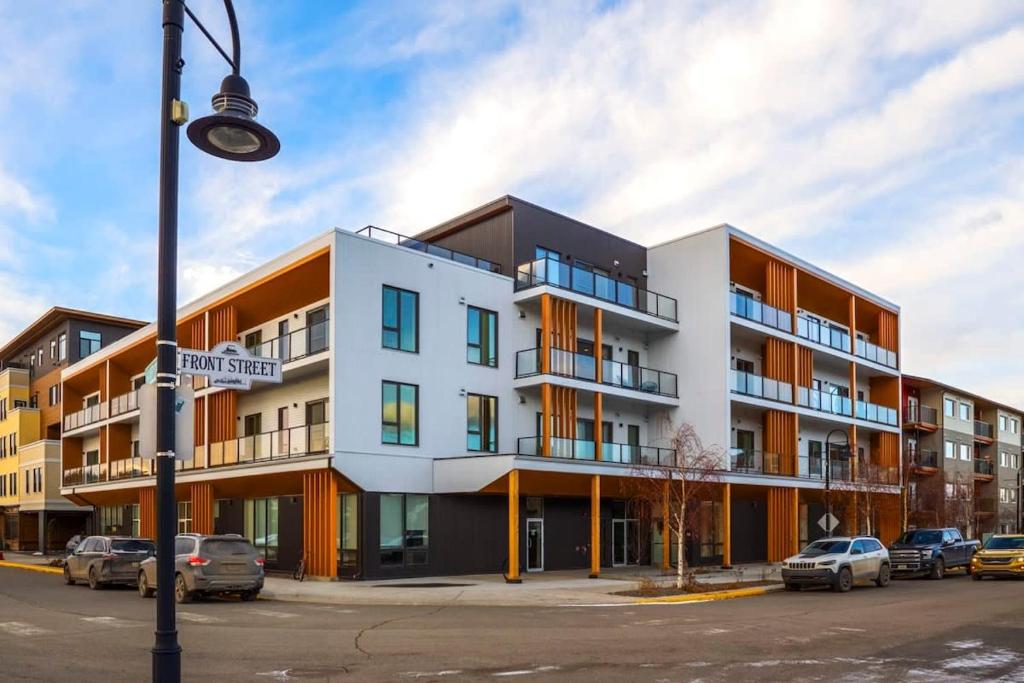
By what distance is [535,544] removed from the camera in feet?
111

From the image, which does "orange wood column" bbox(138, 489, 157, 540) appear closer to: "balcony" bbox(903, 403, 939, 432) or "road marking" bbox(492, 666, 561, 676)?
"road marking" bbox(492, 666, 561, 676)

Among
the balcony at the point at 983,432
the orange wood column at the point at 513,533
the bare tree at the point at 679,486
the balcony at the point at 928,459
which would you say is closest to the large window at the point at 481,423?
the orange wood column at the point at 513,533

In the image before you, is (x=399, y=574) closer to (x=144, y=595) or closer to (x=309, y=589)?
(x=309, y=589)

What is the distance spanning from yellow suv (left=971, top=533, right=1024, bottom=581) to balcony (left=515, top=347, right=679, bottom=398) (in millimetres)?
12661

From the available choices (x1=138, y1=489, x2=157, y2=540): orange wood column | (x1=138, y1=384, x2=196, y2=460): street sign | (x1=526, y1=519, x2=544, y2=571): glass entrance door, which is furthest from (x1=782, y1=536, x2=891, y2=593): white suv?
(x1=138, y1=489, x2=157, y2=540): orange wood column

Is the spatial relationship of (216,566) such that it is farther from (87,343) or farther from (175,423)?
(87,343)

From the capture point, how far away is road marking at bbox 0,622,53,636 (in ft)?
52.6

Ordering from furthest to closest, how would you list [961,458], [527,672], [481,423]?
[961,458], [481,423], [527,672]

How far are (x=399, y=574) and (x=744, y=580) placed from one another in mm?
10840

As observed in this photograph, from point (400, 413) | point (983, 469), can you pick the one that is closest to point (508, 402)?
point (400, 413)

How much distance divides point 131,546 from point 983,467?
7039 centimetres

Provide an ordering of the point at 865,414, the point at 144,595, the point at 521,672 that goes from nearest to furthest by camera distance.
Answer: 1. the point at 521,672
2. the point at 144,595
3. the point at 865,414

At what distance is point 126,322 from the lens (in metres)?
62.8

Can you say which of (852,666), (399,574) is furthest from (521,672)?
(399,574)
